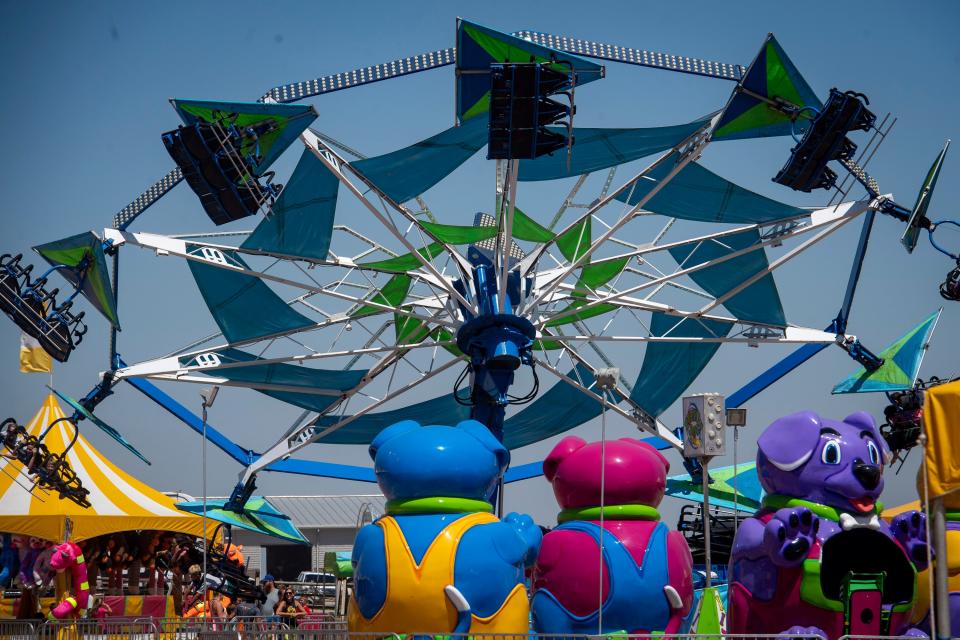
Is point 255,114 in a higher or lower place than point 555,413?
higher

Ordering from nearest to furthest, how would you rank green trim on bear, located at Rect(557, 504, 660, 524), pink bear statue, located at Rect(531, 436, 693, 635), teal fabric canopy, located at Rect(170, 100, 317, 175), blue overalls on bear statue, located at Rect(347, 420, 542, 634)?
blue overalls on bear statue, located at Rect(347, 420, 542, 634) → pink bear statue, located at Rect(531, 436, 693, 635) → green trim on bear, located at Rect(557, 504, 660, 524) → teal fabric canopy, located at Rect(170, 100, 317, 175)

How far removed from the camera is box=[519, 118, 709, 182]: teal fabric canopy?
18.1 meters

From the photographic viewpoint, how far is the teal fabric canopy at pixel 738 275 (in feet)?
75.7

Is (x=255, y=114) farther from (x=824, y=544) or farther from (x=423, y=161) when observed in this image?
(x=824, y=544)

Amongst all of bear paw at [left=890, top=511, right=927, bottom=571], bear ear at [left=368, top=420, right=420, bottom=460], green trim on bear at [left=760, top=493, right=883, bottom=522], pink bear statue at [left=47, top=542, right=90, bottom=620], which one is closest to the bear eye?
green trim on bear at [left=760, top=493, right=883, bottom=522]

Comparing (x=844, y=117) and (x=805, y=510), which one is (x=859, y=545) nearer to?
(x=805, y=510)

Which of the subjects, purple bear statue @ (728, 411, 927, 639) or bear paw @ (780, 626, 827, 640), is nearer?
bear paw @ (780, 626, 827, 640)

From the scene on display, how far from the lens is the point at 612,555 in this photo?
13320mm

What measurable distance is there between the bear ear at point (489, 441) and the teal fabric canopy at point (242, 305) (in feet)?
32.1

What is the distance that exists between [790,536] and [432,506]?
12.1ft

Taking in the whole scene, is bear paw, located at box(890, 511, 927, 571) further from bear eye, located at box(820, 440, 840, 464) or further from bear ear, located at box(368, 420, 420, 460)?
bear ear, located at box(368, 420, 420, 460)

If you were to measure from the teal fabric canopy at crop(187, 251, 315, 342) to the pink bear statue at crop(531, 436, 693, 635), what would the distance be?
9748 millimetres

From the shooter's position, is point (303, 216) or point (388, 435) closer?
point (388, 435)

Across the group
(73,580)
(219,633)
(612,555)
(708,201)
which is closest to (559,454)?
(612,555)
